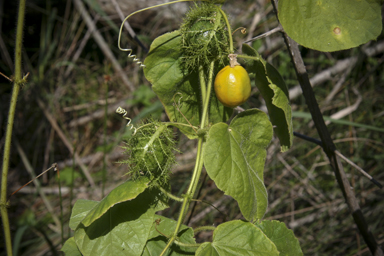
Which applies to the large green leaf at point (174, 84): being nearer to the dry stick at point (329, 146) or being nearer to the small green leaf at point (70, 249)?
the dry stick at point (329, 146)

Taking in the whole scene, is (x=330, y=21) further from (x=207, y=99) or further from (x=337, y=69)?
(x=337, y=69)

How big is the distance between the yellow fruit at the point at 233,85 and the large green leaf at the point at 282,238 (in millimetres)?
430

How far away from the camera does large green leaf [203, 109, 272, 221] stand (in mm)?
772

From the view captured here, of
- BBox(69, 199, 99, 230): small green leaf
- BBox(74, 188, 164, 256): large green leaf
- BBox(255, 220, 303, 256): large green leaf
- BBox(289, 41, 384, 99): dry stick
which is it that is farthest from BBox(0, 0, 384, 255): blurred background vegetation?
BBox(255, 220, 303, 256): large green leaf

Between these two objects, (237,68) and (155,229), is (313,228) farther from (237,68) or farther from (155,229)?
(237,68)

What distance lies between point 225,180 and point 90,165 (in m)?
2.78

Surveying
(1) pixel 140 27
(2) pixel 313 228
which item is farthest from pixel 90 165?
(2) pixel 313 228

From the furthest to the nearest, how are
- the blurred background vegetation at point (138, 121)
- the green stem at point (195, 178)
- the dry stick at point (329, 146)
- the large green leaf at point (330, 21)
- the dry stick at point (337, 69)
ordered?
the dry stick at point (337, 69), the blurred background vegetation at point (138, 121), the dry stick at point (329, 146), the green stem at point (195, 178), the large green leaf at point (330, 21)

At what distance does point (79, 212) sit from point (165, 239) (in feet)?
0.94

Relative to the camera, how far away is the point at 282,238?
933 millimetres

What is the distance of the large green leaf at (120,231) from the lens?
84 cm

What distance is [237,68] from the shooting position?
0.80 m

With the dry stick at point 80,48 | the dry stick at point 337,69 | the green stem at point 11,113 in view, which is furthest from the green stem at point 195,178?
the dry stick at point 80,48

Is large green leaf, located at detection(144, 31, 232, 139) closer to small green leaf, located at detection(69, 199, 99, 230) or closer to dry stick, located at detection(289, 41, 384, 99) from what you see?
small green leaf, located at detection(69, 199, 99, 230)
